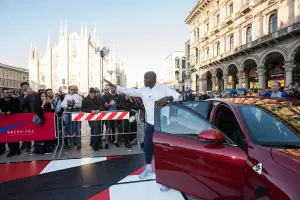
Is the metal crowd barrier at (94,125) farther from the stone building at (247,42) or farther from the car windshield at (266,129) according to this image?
the stone building at (247,42)

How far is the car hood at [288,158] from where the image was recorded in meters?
1.69

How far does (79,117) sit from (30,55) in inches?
2699

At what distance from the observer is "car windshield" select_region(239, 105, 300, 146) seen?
2139mm

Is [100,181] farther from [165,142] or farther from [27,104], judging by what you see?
[27,104]

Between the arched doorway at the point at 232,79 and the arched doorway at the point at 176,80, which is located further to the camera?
the arched doorway at the point at 176,80

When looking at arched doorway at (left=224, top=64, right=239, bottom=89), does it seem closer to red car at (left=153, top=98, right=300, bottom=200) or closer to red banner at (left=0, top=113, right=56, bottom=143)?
red banner at (left=0, top=113, right=56, bottom=143)

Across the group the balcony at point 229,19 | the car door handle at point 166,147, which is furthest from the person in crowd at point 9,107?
the balcony at point 229,19

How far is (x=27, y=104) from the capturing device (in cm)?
645

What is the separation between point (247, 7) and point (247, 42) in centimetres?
392

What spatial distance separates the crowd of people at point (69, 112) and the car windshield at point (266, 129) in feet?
12.8

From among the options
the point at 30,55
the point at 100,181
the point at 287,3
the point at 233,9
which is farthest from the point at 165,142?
the point at 30,55

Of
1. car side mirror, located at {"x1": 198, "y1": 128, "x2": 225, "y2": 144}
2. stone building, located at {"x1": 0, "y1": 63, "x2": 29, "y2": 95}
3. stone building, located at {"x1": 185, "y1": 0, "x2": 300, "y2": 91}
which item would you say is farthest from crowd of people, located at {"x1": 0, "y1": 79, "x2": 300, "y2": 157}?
stone building, located at {"x1": 0, "y1": 63, "x2": 29, "y2": 95}

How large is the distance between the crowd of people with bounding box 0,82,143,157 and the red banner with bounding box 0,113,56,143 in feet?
0.49

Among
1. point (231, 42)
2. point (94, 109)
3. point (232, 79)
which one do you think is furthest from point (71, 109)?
point (232, 79)
